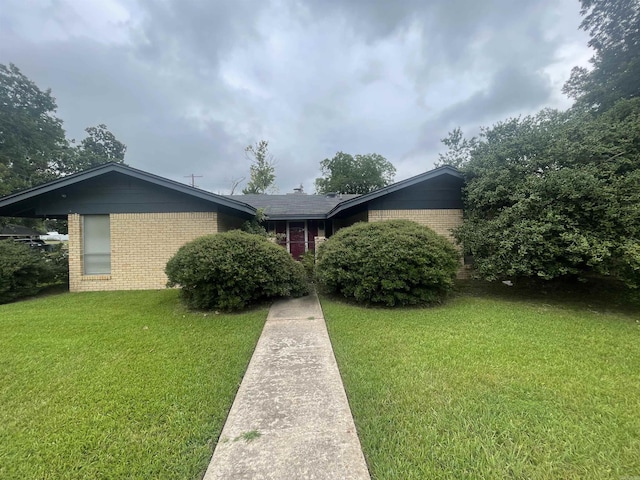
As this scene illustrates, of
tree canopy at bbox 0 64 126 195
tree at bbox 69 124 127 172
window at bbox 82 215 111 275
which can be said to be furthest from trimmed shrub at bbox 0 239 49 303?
tree at bbox 69 124 127 172

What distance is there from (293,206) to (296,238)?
154cm

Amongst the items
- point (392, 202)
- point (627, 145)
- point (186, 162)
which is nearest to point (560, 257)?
point (627, 145)

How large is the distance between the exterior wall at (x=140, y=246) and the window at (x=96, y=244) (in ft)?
0.48

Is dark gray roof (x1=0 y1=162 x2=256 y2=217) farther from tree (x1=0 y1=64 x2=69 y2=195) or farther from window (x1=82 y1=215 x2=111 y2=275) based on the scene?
tree (x1=0 y1=64 x2=69 y2=195)

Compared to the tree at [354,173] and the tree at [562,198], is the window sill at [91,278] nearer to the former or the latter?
the tree at [562,198]

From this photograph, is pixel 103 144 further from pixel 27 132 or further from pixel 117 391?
pixel 117 391

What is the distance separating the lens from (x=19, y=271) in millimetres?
7703

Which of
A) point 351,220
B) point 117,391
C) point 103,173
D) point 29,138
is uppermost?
point 29,138

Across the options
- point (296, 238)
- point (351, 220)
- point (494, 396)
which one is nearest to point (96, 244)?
point (296, 238)

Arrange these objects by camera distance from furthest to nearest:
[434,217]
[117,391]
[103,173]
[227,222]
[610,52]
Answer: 1. [610,52]
2. [227,222]
3. [434,217]
4. [103,173]
5. [117,391]

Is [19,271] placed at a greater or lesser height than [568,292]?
greater

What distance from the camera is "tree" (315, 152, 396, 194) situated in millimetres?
42719

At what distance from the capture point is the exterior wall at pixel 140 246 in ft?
28.5

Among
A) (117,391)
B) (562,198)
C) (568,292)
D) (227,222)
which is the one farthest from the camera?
(227,222)
